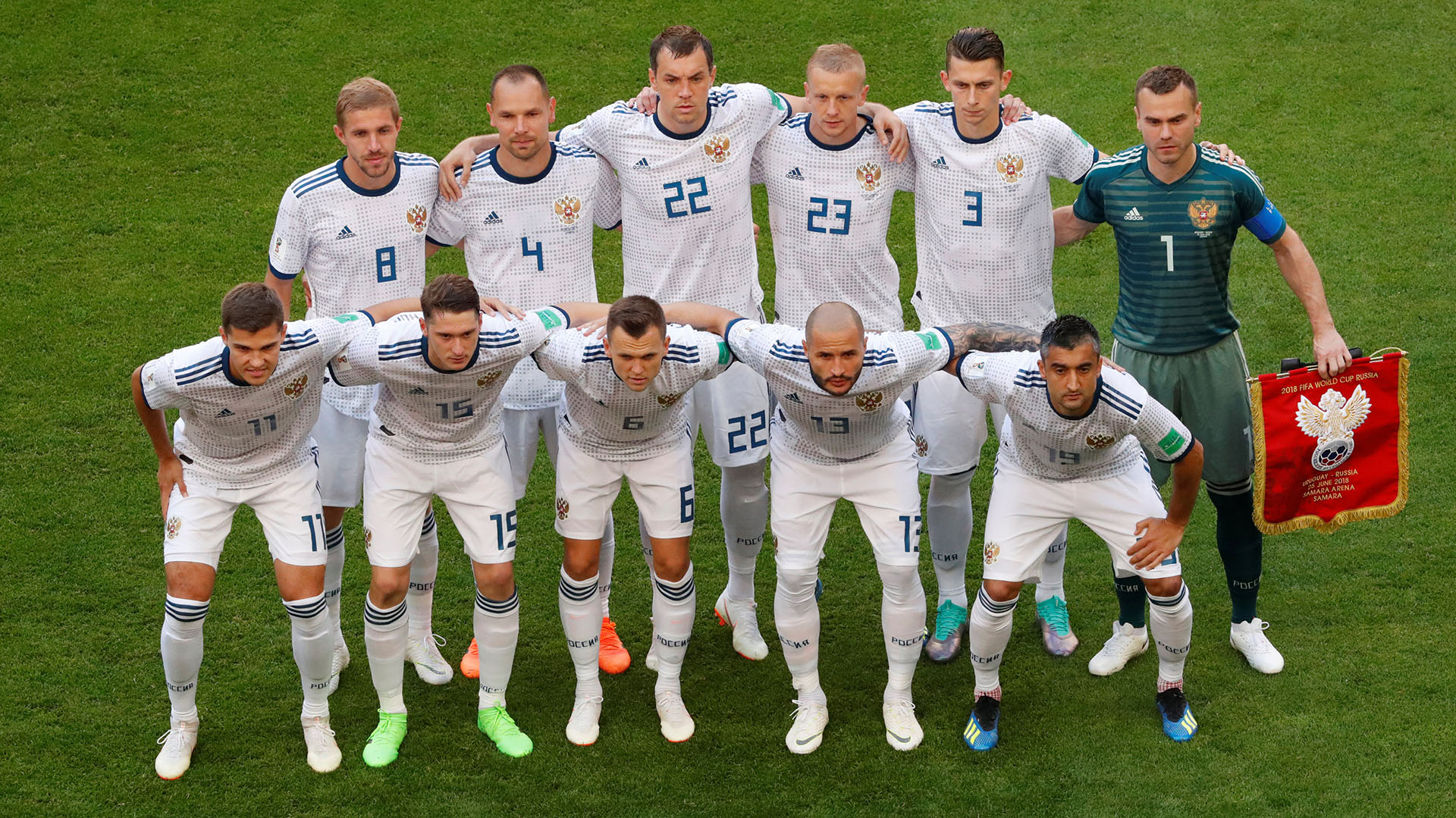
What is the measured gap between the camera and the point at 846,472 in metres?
6.62

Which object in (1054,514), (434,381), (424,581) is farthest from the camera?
(424,581)

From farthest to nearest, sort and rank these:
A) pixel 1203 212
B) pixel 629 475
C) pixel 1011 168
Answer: pixel 1011 168 < pixel 629 475 < pixel 1203 212

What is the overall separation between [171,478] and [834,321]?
2.79 m

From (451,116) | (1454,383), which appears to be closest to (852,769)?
(1454,383)

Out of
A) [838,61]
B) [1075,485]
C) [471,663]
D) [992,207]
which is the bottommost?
[471,663]


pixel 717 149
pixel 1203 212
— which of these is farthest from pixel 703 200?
pixel 1203 212

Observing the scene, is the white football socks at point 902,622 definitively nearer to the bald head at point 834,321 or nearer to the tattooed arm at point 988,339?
the tattooed arm at point 988,339

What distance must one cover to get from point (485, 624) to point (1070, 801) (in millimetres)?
2552

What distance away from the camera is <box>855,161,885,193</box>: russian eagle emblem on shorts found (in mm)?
7043

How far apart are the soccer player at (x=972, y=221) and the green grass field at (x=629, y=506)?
113 cm

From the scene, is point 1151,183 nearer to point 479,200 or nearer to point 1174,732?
point 1174,732

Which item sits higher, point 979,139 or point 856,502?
point 979,139

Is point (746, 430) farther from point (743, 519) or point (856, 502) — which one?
point (856, 502)

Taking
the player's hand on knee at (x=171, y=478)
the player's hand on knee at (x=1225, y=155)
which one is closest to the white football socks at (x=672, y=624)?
the player's hand on knee at (x=171, y=478)
